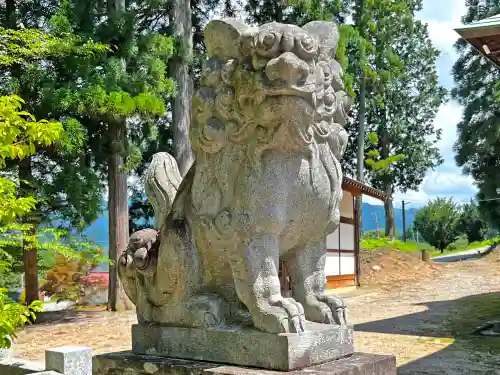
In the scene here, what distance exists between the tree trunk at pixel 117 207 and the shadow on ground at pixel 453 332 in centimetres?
514

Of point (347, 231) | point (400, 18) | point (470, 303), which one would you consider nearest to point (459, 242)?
point (400, 18)

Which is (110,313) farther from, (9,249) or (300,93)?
(300,93)

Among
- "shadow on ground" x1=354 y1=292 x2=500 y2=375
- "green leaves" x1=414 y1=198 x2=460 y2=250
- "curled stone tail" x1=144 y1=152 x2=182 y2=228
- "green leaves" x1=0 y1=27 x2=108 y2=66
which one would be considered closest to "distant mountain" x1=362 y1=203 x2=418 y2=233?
"green leaves" x1=414 y1=198 x2=460 y2=250

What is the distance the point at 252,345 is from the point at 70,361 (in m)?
1.88

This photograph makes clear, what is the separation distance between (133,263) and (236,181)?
0.83 m

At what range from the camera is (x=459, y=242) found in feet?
113

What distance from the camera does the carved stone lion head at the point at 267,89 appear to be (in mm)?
2480

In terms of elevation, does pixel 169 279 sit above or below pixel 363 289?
above

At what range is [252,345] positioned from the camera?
256 centimetres

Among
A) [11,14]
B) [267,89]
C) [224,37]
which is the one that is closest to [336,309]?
[267,89]

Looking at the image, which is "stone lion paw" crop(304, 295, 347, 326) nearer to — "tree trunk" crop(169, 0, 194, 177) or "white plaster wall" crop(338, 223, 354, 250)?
"tree trunk" crop(169, 0, 194, 177)

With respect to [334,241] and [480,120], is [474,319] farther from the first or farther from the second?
[480,120]

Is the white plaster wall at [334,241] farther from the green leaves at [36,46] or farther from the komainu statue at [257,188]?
the komainu statue at [257,188]

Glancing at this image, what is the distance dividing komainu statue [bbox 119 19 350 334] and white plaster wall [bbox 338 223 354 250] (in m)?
12.7
